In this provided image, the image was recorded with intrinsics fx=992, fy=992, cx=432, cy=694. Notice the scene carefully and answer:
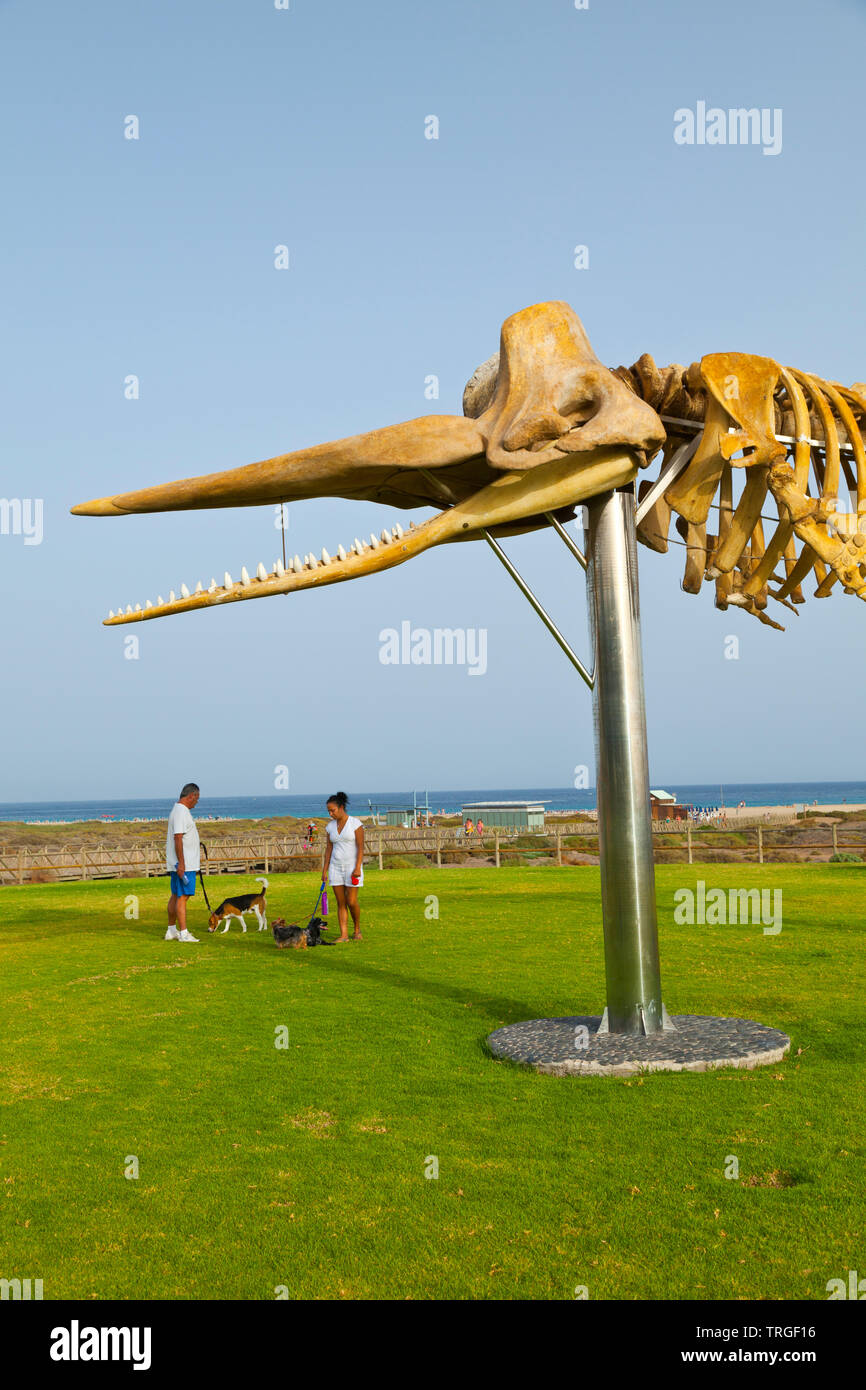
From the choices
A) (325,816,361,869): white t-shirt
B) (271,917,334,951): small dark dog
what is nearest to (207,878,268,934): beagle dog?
(271,917,334,951): small dark dog

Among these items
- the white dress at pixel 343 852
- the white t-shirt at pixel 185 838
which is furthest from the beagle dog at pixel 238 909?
the white dress at pixel 343 852

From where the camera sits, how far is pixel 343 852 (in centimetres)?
1138

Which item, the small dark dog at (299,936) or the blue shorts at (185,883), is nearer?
the small dark dog at (299,936)

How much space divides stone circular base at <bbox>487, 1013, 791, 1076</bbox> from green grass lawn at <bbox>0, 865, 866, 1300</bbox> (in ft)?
0.33

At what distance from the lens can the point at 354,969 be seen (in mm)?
10391

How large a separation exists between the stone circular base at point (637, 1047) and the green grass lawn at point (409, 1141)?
10 centimetres

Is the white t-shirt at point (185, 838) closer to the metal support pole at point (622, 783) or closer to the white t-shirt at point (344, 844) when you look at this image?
the white t-shirt at point (344, 844)

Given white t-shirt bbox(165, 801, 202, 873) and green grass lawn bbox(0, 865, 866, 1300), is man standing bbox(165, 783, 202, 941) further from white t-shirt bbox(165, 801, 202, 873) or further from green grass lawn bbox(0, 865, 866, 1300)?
green grass lawn bbox(0, 865, 866, 1300)

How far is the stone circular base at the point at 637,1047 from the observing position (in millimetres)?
6125

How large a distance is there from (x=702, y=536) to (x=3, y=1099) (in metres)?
6.28

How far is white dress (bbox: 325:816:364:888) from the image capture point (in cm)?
1127

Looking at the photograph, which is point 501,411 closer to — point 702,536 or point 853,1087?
point 702,536

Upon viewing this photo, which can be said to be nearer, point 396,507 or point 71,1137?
point 71,1137

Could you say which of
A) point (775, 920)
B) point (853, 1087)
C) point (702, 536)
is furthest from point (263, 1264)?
point (775, 920)
